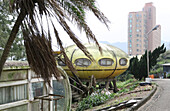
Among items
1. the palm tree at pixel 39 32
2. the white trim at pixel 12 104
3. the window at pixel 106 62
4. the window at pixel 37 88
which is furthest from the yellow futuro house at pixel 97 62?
the palm tree at pixel 39 32

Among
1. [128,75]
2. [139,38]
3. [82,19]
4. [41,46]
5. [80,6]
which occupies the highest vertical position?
[139,38]

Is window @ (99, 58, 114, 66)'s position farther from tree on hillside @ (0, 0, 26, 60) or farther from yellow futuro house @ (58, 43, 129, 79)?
tree on hillside @ (0, 0, 26, 60)

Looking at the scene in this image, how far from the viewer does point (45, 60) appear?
167 inches

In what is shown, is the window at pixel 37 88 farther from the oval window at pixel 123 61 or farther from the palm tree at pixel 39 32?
the oval window at pixel 123 61

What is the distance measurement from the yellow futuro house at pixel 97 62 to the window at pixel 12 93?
9284 mm

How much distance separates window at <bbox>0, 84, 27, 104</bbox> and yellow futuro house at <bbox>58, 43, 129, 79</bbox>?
928cm

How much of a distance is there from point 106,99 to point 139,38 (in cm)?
7083

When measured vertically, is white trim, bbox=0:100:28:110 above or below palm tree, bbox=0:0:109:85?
below

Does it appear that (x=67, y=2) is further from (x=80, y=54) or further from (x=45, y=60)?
(x=80, y=54)

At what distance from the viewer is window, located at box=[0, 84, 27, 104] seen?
606 centimetres

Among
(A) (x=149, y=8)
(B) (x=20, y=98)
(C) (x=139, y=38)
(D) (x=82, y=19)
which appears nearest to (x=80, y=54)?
(B) (x=20, y=98)

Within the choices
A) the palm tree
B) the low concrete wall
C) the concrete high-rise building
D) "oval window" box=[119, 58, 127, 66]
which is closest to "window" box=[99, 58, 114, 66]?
"oval window" box=[119, 58, 127, 66]

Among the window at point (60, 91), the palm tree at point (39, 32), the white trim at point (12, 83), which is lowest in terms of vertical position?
the window at point (60, 91)

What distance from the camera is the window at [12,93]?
606 cm
